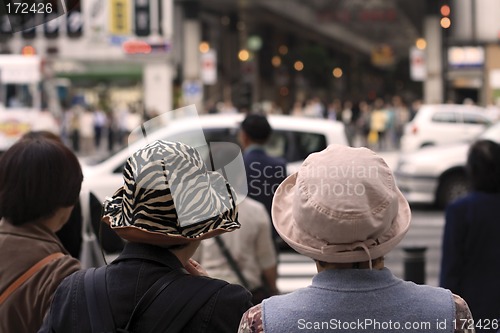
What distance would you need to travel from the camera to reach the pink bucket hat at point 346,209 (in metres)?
2.17

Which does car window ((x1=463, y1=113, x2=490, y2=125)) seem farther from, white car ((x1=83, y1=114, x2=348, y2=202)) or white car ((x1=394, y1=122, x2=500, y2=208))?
white car ((x1=83, y1=114, x2=348, y2=202))

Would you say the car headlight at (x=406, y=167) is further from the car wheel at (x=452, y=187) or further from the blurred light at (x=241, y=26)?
the blurred light at (x=241, y=26)

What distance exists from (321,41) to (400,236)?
62590 millimetres

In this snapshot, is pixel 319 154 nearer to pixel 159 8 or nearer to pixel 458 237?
pixel 458 237

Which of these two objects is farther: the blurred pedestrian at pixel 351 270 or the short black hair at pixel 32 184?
the short black hair at pixel 32 184

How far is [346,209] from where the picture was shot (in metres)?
2.17

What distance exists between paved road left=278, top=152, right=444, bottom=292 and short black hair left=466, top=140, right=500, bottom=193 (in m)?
2.82

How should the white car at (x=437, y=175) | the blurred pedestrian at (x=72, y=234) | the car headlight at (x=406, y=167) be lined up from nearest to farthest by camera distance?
1. the blurred pedestrian at (x=72, y=234)
2. the white car at (x=437, y=175)
3. the car headlight at (x=406, y=167)

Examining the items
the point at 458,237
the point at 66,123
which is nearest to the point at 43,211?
the point at 458,237

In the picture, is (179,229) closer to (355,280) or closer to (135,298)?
(135,298)

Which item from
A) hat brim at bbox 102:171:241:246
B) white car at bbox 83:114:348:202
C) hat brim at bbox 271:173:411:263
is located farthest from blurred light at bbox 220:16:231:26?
hat brim at bbox 271:173:411:263

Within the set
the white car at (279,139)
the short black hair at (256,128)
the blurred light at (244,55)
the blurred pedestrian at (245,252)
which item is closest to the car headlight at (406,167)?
the white car at (279,139)

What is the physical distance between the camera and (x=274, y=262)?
502 centimetres

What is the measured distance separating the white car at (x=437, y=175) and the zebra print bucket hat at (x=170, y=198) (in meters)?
12.9
